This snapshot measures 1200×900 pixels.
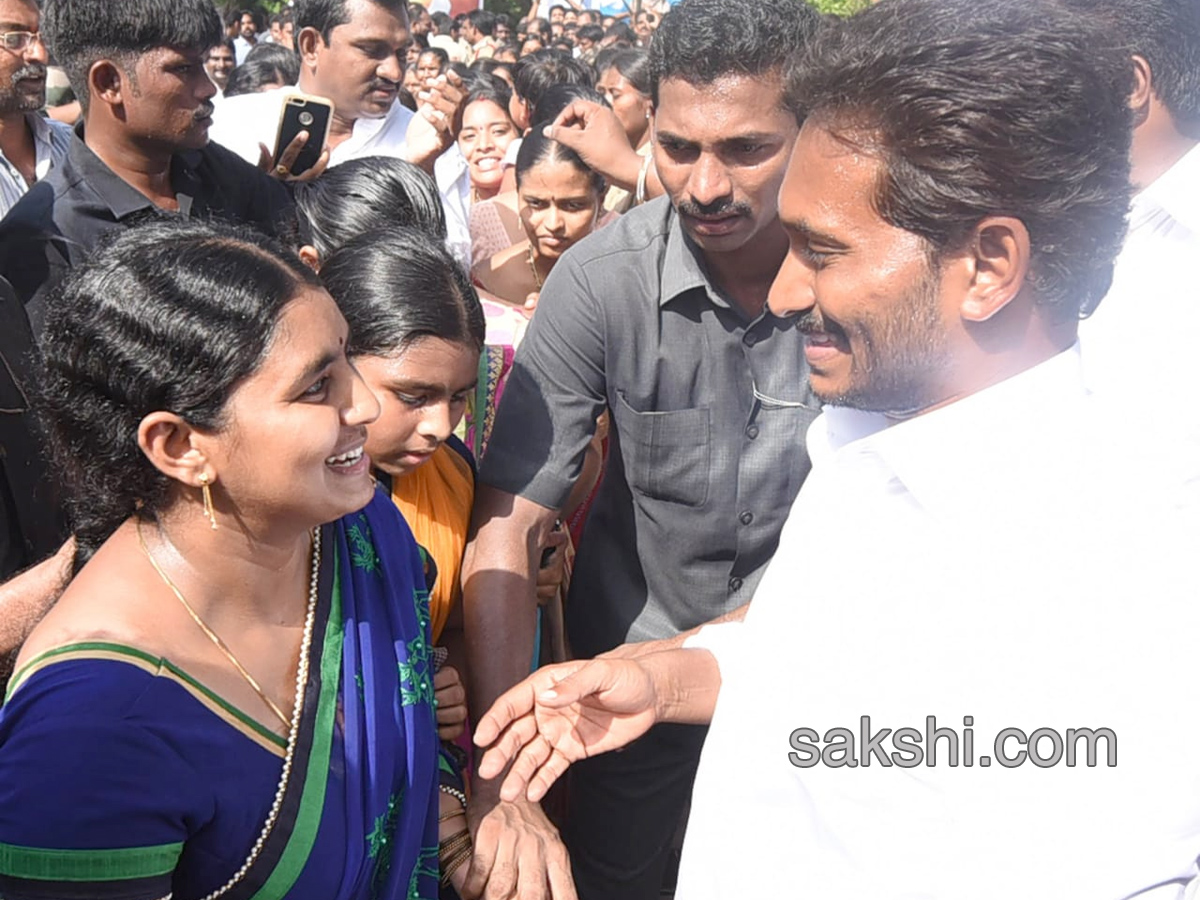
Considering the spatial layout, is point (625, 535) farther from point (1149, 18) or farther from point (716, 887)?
point (1149, 18)

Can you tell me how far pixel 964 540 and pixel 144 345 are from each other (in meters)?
Answer: 1.11

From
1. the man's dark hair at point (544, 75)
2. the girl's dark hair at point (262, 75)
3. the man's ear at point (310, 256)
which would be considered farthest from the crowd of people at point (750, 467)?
the man's dark hair at point (544, 75)

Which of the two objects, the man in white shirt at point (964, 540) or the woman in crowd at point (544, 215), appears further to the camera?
the woman in crowd at point (544, 215)

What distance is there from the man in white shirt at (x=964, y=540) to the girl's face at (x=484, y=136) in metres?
4.48

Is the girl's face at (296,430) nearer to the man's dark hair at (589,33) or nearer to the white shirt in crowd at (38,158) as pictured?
the white shirt in crowd at (38,158)

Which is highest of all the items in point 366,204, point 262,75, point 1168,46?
point 262,75

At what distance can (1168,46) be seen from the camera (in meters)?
2.47

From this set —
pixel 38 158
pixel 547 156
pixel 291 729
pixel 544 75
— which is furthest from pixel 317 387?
pixel 544 75

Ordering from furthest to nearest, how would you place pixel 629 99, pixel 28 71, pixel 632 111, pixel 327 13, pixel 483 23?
pixel 483 23 → pixel 629 99 → pixel 632 111 → pixel 327 13 → pixel 28 71

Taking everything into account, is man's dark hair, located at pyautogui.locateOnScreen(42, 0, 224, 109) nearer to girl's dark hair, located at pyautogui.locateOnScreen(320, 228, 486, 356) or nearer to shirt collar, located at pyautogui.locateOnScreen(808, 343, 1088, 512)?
girl's dark hair, located at pyautogui.locateOnScreen(320, 228, 486, 356)

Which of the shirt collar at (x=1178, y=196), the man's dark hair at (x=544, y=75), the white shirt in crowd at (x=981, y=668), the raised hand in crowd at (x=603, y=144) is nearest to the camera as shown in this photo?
the white shirt in crowd at (x=981, y=668)

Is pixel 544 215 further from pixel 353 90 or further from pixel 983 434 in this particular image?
pixel 983 434

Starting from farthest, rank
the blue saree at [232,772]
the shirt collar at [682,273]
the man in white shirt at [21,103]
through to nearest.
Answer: the man in white shirt at [21,103] < the shirt collar at [682,273] < the blue saree at [232,772]

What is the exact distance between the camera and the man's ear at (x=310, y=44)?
14.9 feet
